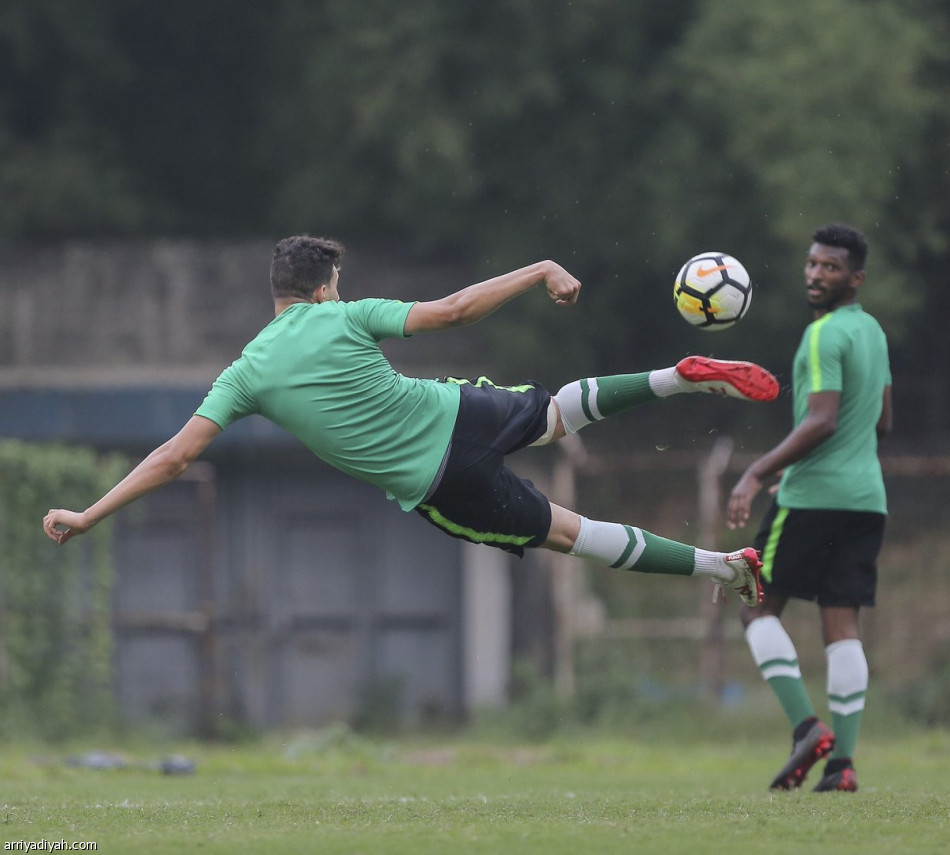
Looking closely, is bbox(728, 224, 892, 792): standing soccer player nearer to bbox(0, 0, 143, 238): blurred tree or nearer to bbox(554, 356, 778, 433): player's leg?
bbox(554, 356, 778, 433): player's leg

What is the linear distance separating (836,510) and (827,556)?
22 centimetres

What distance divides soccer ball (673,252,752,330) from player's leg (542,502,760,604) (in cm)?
100

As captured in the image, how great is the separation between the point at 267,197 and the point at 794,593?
1439 centimetres

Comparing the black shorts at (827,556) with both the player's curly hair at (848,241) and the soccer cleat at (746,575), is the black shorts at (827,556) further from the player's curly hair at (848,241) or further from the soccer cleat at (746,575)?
the player's curly hair at (848,241)

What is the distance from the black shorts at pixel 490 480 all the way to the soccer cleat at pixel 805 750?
1512 millimetres

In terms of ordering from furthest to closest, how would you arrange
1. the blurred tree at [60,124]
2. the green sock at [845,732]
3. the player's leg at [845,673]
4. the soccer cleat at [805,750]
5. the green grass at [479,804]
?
1. the blurred tree at [60,124]
2. the player's leg at [845,673]
3. the green sock at [845,732]
4. the soccer cleat at [805,750]
5. the green grass at [479,804]

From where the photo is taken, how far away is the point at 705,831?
18.7ft

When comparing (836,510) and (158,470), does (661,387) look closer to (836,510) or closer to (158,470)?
(836,510)

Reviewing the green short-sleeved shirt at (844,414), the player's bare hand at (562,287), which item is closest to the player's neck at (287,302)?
the player's bare hand at (562,287)

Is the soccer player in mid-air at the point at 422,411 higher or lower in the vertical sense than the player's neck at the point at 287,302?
lower

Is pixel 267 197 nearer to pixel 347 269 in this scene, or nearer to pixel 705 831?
pixel 347 269

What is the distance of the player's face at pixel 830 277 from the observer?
25.5ft

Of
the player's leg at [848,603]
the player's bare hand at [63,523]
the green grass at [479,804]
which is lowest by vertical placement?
the green grass at [479,804]

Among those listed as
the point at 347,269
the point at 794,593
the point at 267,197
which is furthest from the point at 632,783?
the point at 267,197
